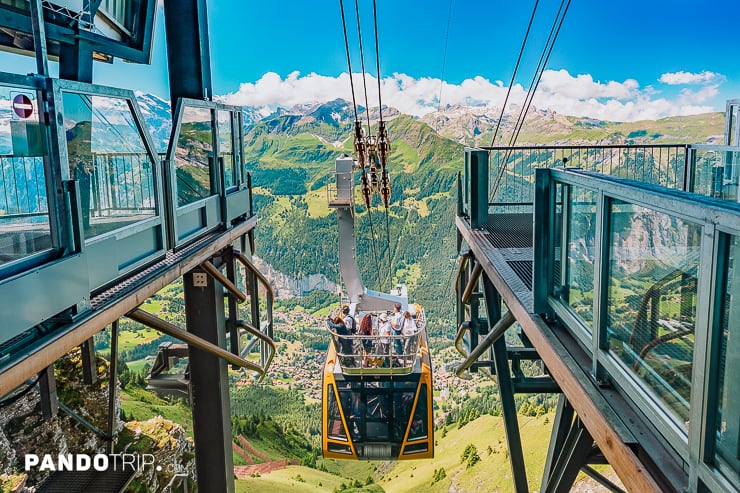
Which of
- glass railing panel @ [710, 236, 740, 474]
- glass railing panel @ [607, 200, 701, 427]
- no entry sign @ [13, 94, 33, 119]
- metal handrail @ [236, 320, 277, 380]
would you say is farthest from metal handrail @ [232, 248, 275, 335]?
glass railing panel @ [710, 236, 740, 474]

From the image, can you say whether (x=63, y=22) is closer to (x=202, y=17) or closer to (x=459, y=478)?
(x=202, y=17)

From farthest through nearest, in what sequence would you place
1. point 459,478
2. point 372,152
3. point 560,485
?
point 459,478 < point 372,152 < point 560,485

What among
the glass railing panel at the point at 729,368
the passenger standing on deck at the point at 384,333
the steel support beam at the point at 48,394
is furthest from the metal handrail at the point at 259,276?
the glass railing panel at the point at 729,368

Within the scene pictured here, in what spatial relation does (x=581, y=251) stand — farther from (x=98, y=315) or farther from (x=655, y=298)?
(x=98, y=315)

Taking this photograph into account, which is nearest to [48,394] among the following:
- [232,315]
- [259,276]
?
[232,315]

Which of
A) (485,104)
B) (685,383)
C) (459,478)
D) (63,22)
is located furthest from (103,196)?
(485,104)

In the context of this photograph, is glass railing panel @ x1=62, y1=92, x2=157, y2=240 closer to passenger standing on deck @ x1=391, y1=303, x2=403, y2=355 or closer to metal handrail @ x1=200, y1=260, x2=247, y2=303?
metal handrail @ x1=200, y1=260, x2=247, y2=303
